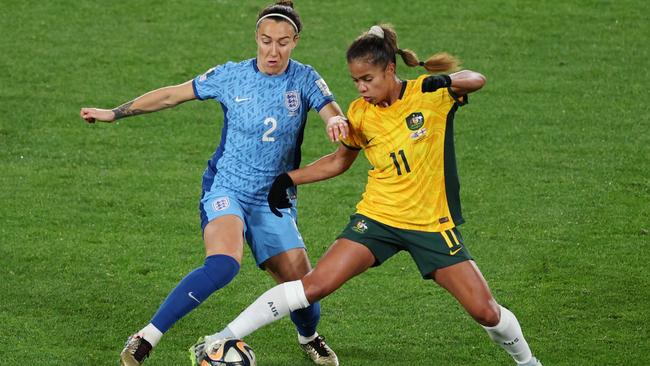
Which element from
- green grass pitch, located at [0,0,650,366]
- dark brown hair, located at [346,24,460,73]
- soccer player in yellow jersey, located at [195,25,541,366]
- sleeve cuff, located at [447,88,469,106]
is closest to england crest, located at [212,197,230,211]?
soccer player in yellow jersey, located at [195,25,541,366]

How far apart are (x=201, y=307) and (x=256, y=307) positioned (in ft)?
5.87

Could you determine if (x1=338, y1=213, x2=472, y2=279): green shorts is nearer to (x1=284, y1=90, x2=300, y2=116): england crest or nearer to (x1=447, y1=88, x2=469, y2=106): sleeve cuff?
(x1=447, y1=88, x2=469, y2=106): sleeve cuff

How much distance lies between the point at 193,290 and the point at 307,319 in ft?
3.37

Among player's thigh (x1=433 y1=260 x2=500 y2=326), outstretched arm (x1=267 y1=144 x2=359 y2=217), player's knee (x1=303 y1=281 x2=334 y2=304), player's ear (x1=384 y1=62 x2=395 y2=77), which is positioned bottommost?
player's thigh (x1=433 y1=260 x2=500 y2=326)

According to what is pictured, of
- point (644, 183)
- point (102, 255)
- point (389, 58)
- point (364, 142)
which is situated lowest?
point (644, 183)

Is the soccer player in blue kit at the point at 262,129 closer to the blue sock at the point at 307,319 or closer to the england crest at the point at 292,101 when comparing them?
the england crest at the point at 292,101

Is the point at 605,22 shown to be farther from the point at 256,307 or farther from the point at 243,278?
the point at 256,307

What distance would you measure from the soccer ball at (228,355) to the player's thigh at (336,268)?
20.2 inches

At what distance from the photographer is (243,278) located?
9.27 m

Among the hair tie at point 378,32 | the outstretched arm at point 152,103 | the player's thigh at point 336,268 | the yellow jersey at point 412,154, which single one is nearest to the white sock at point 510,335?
the yellow jersey at point 412,154

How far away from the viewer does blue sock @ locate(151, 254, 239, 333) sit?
22.9 feet

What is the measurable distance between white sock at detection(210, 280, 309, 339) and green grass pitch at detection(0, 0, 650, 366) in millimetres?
937

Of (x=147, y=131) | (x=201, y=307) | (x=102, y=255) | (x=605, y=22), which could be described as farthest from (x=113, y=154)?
(x=605, y=22)

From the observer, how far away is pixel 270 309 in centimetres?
695
